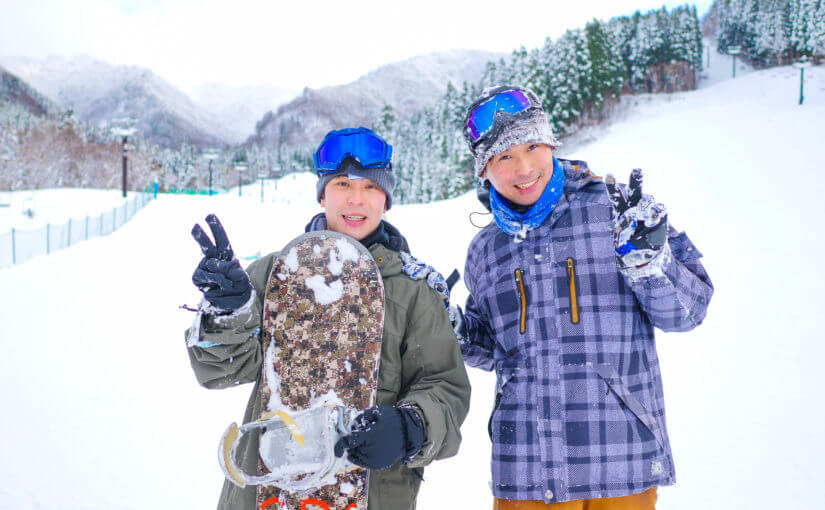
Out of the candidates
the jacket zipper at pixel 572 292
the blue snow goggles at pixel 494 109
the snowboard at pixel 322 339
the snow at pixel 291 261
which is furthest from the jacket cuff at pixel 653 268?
the snow at pixel 291 261

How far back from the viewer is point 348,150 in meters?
2.09

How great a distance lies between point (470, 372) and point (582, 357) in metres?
4.40

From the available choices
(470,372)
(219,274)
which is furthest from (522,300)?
(470,372)

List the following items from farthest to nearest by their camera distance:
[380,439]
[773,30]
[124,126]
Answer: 1. [773,30]
2. [124,126]
3. [380,439]

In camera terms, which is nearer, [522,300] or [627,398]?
[627,398]

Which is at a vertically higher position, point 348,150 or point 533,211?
point 348,150

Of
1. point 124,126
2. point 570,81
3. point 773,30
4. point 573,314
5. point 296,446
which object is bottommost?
point 296,446

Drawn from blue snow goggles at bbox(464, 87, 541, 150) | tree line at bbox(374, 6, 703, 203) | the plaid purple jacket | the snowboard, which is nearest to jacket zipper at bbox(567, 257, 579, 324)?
the plaid purple jacket

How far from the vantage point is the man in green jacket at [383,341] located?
151 centimetres

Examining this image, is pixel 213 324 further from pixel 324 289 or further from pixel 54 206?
pixel 54 206

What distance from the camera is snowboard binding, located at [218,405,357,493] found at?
1.46m

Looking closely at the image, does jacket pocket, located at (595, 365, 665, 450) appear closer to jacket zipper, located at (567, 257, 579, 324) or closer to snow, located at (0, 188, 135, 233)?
jacket zipper, located at (567, 257, 579, 324)

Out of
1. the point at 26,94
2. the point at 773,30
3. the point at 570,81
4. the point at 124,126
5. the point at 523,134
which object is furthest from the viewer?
the point at 26,94

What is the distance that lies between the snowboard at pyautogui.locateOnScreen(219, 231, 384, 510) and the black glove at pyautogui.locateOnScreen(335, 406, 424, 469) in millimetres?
256
